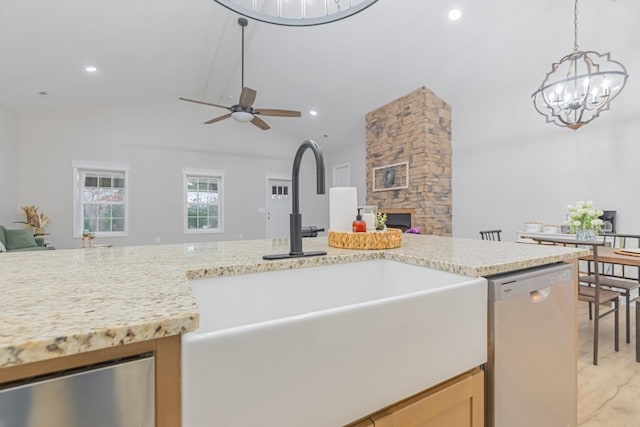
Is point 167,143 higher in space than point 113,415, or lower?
higher

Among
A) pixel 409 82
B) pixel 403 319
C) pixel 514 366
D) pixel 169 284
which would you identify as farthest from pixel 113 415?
pixel 409 82

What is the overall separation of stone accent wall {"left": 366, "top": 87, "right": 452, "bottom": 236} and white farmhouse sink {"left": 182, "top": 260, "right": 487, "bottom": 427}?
4416 millimetres

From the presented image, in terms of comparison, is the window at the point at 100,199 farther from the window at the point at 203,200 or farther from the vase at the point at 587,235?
the vase at the point at 587,235

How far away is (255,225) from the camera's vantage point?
7.54 metres

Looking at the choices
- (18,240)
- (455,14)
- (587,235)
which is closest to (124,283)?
(587,235)

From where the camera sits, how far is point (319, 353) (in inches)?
23.4

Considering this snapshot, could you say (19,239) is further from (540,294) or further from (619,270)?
(619,270)

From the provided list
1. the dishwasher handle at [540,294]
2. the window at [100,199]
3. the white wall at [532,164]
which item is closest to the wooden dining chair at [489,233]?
the white wall at [532,164]

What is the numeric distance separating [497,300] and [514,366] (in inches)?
9.5

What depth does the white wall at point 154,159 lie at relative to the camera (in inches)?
223

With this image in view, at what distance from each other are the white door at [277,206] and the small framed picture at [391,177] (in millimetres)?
2574

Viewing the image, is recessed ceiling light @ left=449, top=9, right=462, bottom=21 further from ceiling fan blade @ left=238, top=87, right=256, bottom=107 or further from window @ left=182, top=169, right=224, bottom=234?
window @ left=182, top=169, right=224, bottom=234

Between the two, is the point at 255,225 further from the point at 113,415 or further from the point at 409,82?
the point at 113,415

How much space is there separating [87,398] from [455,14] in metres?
4.60
